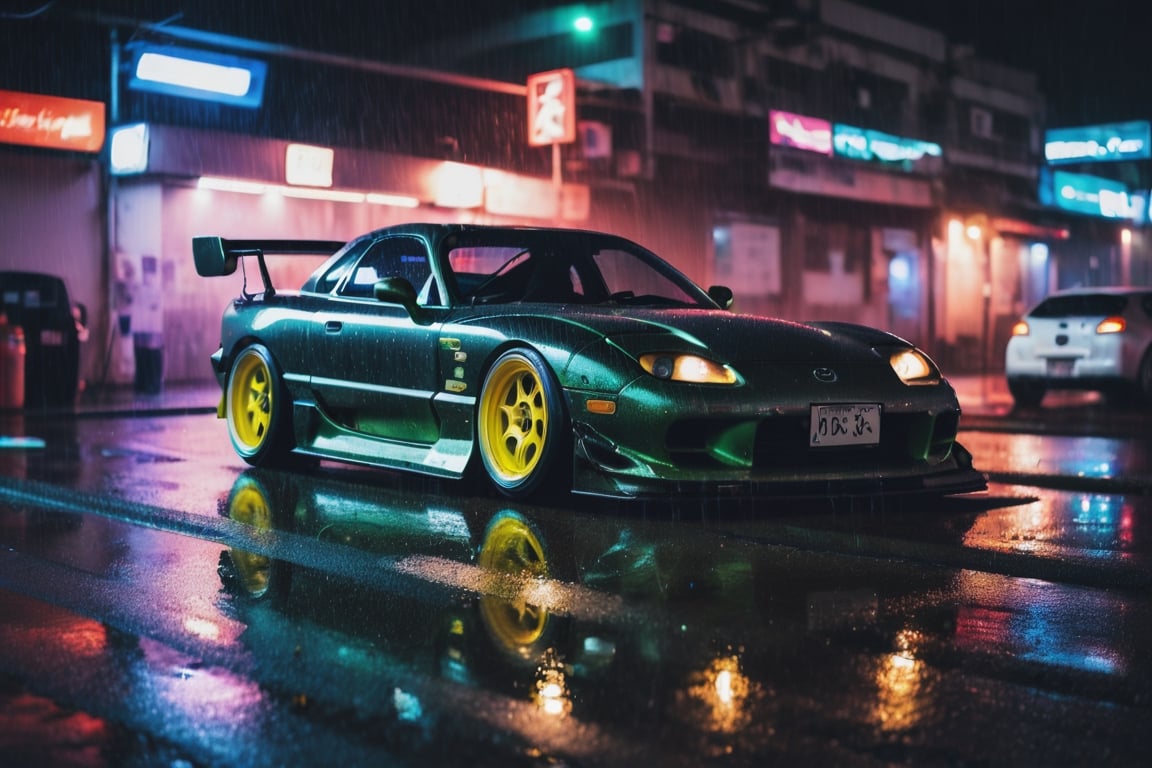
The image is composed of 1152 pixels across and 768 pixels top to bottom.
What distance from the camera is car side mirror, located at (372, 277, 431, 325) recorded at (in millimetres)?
6918

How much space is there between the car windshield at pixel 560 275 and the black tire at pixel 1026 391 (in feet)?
28.0

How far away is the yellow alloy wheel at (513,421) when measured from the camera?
6.32 metres

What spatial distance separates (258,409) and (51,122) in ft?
40.0

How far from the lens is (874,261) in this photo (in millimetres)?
35250

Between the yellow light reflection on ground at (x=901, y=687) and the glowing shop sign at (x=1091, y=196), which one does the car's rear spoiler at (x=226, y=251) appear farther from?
the glowing shop sign at (x=1091, y=196)

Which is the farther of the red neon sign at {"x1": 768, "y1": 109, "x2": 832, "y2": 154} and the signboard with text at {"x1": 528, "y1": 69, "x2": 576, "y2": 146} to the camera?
the red neon sign at {"x1": 768, "y1": 109, "x2": 832, "y2": 154}

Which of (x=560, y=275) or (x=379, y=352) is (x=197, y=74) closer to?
(x=379, y=352)

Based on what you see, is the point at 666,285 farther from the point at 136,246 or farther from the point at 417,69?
the point at 417,69

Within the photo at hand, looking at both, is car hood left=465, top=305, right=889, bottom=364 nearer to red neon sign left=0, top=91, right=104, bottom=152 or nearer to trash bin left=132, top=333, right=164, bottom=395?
trash bin left=132, top=333, right=164, bottom=395

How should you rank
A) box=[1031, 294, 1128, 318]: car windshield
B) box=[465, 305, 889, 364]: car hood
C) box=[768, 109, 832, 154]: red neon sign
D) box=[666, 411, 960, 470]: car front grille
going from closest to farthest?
box=[666, 411, 960, 470]: car front grille < box=[465, 305, 889, 364]: car hood < box=[1031, 294, 1128, 318]: car windshield < box=[768, 109, 832, 154]: red neon sign

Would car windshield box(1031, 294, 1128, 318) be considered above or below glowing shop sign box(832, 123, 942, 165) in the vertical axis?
below

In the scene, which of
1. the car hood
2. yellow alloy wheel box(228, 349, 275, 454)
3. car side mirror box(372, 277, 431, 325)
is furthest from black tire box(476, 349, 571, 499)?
yellow alloy wheel box(228, 349, 275, 454)

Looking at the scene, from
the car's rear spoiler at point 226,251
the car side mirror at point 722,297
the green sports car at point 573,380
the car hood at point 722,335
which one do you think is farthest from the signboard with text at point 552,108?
the car hood at point 722,335

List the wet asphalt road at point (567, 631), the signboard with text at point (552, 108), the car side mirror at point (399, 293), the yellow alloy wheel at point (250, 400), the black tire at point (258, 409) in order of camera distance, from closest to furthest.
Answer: the wet asphalt road at point (567, 631) < the car side mirror at point (399, 293) < the black tire at point (258, 409) < the yellow alloy wheel at point (250, 400) < the signboard with text at point (552, 108)
